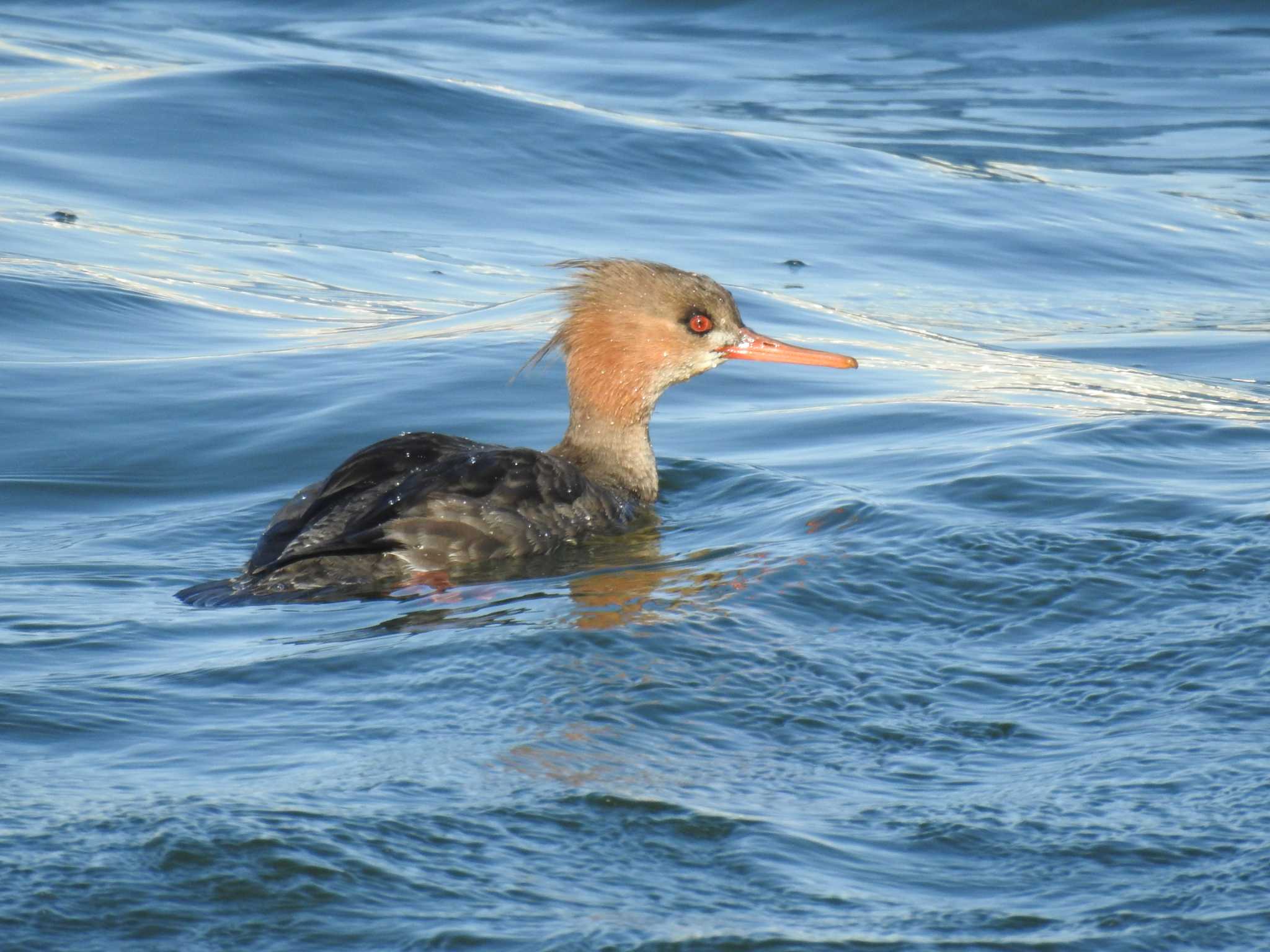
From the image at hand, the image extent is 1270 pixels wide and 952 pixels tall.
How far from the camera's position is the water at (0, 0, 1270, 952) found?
11.1 ft

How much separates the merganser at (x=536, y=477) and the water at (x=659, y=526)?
24 cm

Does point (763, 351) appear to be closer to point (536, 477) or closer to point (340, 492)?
point (536, 477)

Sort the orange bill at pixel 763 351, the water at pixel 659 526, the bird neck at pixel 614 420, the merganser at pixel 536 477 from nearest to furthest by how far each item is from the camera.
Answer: the water at pixel 659 526
the merganser at pixel 536 477
the bird neck at pixel 614 420
the orange bill at pixel 763 351

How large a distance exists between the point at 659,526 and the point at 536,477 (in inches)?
26.9

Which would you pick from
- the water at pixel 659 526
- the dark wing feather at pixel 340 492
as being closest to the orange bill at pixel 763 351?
the water at pixel 659 526

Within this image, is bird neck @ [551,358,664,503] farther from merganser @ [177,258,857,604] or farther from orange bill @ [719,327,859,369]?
orange bill @ [719,327,859,369]

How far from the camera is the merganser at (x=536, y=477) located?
5.72 metres

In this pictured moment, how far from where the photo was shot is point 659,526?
22.0 feet

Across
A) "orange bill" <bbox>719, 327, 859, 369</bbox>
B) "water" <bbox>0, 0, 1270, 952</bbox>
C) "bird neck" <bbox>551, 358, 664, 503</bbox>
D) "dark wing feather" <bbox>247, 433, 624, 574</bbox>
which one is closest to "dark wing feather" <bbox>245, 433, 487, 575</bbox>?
"dark wing feather" <bbox>247, 433, 624, 574</bbox>

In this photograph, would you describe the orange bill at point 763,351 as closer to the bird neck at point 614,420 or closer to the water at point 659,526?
the bird neck at point 614,420

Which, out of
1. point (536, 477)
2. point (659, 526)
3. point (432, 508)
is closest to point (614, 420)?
point (659, 526)

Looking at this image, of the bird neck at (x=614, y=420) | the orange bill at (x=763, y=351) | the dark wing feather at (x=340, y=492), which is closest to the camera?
the dark wing feather at (x=340, y=492)

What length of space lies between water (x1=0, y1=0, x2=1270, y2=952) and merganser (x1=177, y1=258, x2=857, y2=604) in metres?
0.24

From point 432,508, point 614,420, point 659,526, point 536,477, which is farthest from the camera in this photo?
point 614,420
